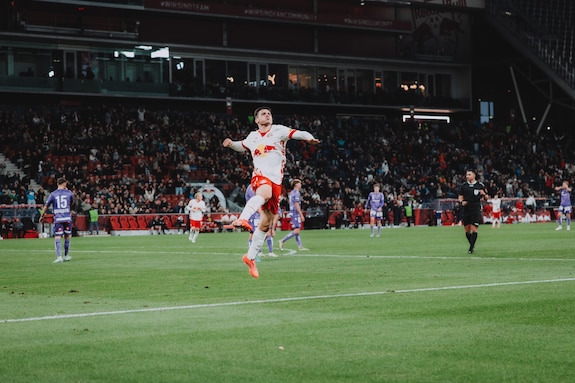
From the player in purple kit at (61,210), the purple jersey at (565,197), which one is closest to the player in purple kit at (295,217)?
the player in purple kit at (61,210)

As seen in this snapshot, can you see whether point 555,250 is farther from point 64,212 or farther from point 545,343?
point 545,343

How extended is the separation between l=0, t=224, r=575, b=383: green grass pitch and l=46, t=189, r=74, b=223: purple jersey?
15.1ft

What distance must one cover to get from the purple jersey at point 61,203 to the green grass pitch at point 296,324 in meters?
4.59

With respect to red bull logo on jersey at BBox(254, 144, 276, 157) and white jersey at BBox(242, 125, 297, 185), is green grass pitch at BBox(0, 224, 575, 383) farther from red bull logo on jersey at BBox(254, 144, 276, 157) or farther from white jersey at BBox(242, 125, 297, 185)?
red bull logo on jersey at BBox(254, 144, 276, 157)

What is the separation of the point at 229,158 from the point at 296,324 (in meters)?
49.1

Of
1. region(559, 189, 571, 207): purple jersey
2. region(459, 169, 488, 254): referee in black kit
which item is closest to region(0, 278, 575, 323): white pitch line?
region(459, 169, 488, 254): referee in black kit

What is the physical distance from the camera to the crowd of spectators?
52094 millimetres

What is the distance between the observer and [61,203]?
24984 millimetres

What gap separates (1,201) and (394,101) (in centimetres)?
3664

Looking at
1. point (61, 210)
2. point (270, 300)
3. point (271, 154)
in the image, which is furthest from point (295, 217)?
point (270, 300)

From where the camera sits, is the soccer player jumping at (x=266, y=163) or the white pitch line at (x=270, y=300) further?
the soccer player jumping at (x=266, y=163)

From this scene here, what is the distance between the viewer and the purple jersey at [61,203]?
24922mm

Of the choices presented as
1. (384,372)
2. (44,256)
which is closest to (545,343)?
(384,372)

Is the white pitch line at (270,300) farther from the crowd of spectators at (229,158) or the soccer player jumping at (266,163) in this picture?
the crowd of spectators at (229,158)
